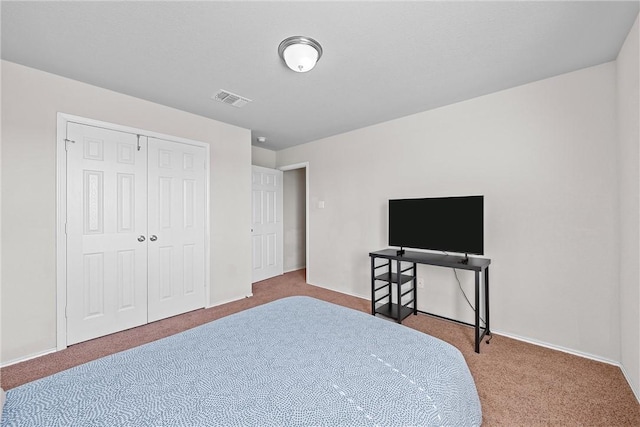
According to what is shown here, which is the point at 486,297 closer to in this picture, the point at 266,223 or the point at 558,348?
the point at 558,348

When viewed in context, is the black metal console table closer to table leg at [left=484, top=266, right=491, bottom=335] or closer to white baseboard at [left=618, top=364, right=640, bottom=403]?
table leg at [left=484, top=266, right=491, bottom=335]

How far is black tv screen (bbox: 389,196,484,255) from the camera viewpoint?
2596mm

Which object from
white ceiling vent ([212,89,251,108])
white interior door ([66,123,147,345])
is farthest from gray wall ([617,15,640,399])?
white interior door ([66,123,147,345])

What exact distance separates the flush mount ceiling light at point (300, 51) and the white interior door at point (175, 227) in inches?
75.4

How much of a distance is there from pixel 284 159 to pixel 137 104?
253cm

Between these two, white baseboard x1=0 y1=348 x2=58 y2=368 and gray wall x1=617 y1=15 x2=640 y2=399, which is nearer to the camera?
gray wall x1=617 y1=15 x2=640 y2=399

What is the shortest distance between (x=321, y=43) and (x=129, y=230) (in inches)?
103

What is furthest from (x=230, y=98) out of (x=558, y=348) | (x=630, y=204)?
(x=558, y=348)

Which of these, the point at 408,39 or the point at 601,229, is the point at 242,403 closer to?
the point at 408,39

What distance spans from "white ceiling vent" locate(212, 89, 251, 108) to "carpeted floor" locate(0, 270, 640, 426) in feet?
8.08

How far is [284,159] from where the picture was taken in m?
5.07

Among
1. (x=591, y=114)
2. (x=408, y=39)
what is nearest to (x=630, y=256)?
(x=591, y=114)

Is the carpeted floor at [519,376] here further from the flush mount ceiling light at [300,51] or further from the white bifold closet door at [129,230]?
the flush mount ceiling light at [300,51]

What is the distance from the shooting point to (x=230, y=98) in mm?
2855
